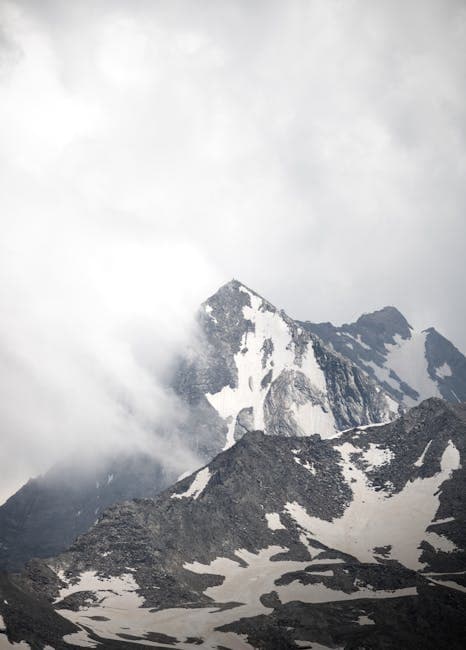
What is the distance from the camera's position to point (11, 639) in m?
186

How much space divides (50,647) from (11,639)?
10416 millimetres

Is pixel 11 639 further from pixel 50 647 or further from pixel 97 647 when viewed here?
pixel 97 647

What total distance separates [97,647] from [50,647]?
12.9m

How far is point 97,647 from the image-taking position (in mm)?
198000

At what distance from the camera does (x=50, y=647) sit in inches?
7520

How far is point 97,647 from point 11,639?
23.3m

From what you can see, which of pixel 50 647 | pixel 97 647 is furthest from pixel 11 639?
pixel 97 647
